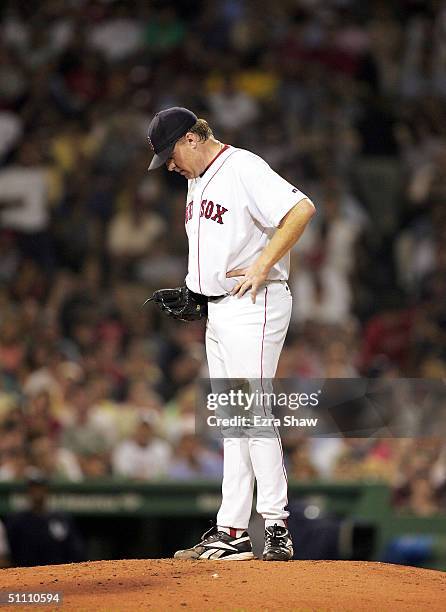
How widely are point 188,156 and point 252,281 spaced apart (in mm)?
648

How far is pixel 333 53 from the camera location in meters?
13.3

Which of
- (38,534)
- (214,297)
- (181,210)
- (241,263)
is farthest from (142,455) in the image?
(241,263)

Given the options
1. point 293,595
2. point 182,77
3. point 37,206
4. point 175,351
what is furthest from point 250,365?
point 182,77

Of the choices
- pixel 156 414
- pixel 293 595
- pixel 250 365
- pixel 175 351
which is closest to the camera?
pixel 293 595

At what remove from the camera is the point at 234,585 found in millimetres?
4926

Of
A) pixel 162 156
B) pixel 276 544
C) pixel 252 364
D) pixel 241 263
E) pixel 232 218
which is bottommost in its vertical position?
pixel 276 544

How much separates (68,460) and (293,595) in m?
4.32

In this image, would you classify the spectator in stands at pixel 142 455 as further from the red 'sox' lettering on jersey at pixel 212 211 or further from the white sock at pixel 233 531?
the red 'sox' lettering on jersey at pixel 212 211

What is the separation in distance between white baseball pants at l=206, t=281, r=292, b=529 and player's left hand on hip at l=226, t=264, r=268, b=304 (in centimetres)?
6

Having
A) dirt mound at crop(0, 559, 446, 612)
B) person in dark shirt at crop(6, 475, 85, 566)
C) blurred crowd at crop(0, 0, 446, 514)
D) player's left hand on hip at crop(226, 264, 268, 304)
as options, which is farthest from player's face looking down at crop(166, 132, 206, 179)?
blurred crowd at crop(0, 0, 446, 514)

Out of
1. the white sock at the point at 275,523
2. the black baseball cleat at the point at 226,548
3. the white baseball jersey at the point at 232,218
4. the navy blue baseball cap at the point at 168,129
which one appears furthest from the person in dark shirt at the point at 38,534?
the navy blue baseball cap at the point at 168,129

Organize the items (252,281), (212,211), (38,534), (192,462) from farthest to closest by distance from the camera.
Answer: (192,462) < (38,534) < (212,211) < (252,281)

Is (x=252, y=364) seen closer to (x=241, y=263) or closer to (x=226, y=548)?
(x=241, y=263)

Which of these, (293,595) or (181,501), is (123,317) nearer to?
(181,501)
